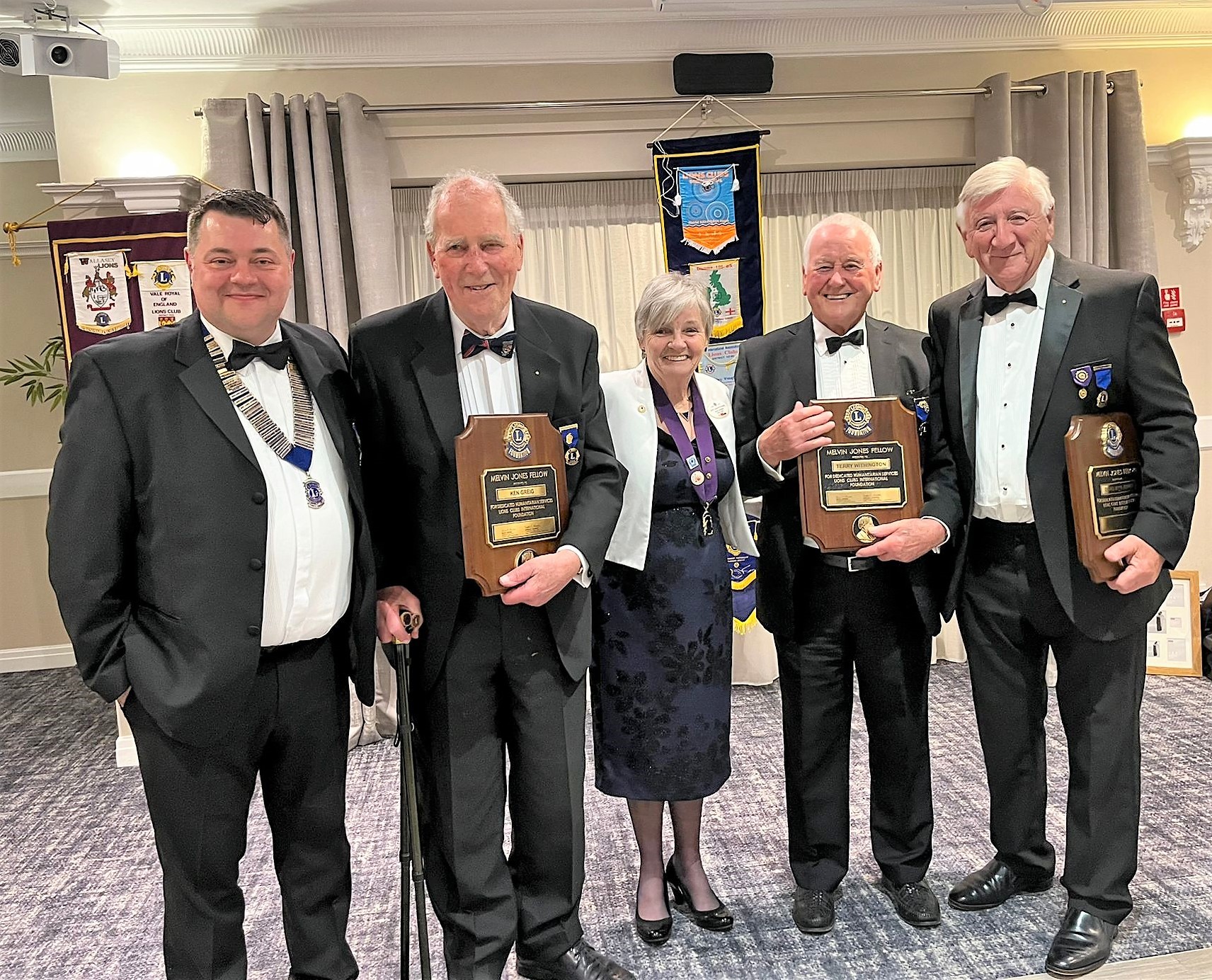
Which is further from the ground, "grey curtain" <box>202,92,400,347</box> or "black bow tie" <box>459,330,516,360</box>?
"grey curtain" <box>202,92,400,347</box>

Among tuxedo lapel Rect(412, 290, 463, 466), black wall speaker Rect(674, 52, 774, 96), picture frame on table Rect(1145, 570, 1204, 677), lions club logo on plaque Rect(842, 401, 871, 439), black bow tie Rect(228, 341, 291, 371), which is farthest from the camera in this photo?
picture frame on table Rect(1145, 570, 1204, 677)

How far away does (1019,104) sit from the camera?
4.54 metres

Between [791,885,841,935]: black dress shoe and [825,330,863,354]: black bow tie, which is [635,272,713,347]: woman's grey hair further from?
[791,885,841,935]: black dress shoe

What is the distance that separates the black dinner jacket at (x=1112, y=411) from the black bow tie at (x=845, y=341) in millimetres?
427

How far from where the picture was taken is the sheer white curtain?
15.5ft

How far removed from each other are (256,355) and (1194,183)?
4892 millimetres

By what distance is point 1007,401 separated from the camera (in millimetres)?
2311

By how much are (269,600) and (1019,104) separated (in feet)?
14.2

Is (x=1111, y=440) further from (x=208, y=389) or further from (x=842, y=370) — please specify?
(x=208, y=389)

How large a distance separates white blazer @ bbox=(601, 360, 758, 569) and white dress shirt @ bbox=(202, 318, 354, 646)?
0.68 meters

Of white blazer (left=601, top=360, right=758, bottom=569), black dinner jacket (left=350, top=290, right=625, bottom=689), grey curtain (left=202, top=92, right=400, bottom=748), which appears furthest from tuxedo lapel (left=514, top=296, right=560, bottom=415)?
grey curtain (left=202, top=92, right=400, bottom=748)

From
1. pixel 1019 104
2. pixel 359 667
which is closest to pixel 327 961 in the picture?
pixel 359 667

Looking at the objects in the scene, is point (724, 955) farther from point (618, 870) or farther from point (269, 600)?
point (269, 600)

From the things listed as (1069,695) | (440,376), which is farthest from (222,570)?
(1069,695)
